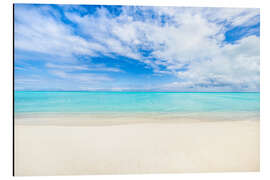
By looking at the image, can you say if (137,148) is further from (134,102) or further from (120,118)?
(134,102)

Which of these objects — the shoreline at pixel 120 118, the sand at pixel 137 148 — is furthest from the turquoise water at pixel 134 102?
the sand at pixel 137 148

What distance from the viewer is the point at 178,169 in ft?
6.25

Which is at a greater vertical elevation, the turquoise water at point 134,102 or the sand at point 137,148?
the turquoise water at point 134,102

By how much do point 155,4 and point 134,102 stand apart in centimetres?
113

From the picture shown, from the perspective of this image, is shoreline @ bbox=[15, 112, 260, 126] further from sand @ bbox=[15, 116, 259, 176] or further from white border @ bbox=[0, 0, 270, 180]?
white border @ bbox=[0, 0, 270, 180]

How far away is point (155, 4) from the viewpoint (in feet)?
6.19

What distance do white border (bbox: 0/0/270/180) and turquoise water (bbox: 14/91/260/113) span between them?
0.12m

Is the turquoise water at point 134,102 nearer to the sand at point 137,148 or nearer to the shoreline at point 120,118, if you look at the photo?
the shoreline at point 120,118

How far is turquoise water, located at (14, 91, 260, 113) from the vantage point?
6.06 ft

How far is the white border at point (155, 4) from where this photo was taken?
1795mm

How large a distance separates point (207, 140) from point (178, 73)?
2.74 ft

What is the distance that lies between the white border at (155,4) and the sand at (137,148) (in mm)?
62
